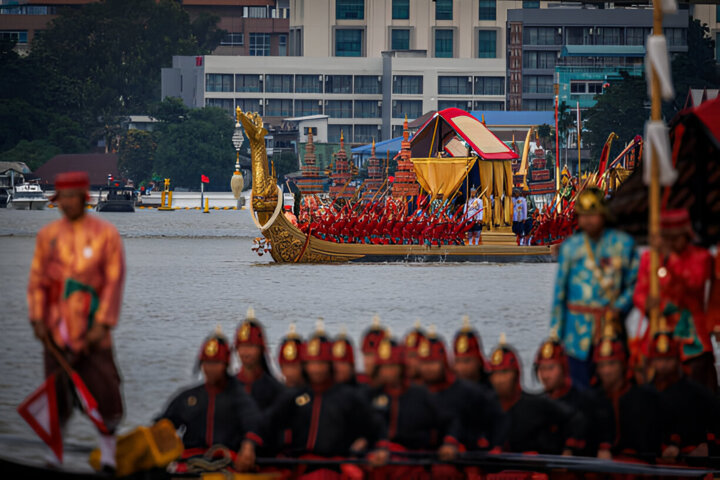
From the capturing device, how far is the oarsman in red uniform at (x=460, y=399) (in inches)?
306

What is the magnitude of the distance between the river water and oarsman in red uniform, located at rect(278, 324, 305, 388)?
4.49ft

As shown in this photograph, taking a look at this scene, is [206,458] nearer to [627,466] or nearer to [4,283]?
[627,466]

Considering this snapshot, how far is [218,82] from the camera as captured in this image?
10144cm

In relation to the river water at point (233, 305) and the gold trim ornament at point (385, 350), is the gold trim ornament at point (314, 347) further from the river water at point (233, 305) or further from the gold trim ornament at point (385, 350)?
the river water at point (233, 305)

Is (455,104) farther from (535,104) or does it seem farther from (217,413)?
(217,413)

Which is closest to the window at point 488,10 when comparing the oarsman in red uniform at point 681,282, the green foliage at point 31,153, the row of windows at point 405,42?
the row of windows at point 405,42

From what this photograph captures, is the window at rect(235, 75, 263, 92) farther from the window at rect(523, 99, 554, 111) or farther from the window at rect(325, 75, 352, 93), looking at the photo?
the window at rect(523, 99, 554, 111)

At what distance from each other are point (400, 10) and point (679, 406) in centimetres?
10278

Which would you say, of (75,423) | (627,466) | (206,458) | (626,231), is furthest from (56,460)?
(75,423)

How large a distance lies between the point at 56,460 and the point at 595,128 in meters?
70.5

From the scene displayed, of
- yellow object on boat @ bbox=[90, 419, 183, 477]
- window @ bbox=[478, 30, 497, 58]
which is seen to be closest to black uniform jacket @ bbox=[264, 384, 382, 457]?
yellow object on boat @ bbox=[90, 419, 183, 477]

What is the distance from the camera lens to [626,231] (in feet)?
29.4

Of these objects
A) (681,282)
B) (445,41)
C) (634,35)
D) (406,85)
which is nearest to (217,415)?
(681,282)

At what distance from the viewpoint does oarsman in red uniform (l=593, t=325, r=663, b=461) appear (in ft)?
25.9
